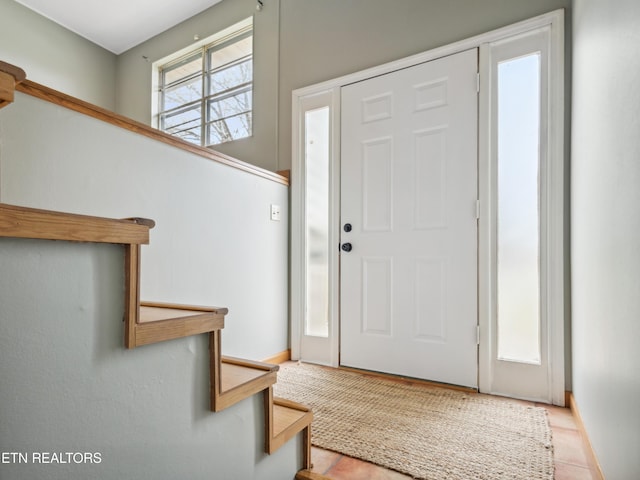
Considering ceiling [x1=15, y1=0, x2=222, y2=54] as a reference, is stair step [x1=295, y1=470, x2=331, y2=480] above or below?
below

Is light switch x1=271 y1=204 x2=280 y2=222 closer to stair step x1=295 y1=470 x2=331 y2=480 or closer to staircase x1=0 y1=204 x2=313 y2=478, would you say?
staircase x1=0 y1=204 x2=313 y2=478

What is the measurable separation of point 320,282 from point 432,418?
3.88ft

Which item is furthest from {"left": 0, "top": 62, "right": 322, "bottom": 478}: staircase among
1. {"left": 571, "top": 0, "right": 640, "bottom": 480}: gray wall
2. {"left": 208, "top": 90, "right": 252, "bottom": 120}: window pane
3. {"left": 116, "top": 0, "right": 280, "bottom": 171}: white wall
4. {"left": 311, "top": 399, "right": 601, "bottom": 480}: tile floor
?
{"left": 208, "top": 90, "right": 252, "bottom": 120}: window pane

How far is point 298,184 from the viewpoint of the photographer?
8.72 feet

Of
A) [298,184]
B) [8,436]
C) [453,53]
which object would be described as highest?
[453,53]

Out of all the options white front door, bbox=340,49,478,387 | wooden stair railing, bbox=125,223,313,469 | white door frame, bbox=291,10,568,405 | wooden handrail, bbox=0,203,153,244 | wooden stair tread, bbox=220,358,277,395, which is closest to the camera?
wooden handrail, bbox=0,203,153,244

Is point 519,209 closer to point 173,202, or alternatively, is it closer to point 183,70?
point 173,202

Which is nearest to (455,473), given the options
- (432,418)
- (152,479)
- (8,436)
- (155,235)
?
(432,418)

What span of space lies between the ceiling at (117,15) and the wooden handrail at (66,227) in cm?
327

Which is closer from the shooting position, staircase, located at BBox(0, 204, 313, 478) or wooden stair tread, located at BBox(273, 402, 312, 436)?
staircase, located at BBox(0, 204, 313, 478)

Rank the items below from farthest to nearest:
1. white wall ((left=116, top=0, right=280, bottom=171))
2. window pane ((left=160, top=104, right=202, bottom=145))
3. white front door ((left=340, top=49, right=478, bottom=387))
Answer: window pane ((left=160, top=104, right=202, bottom=145)) < white wall ((left=116, top=0, right=280, bottom=171)) < white front door ((left=340, top=49, right=478, bottom=387))

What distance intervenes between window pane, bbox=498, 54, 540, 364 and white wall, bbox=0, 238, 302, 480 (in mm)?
1637

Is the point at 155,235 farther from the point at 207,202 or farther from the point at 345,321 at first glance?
the point at 345,321

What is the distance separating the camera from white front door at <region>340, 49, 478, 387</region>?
6.77 ft
